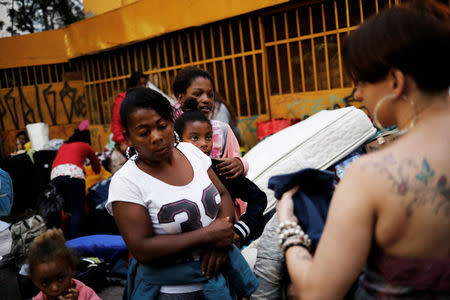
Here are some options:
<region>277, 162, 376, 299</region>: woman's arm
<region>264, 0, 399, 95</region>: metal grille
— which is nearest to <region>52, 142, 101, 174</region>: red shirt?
<region>264, 0, 399, 95</region>: metal grille

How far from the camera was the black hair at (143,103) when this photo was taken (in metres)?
1.63

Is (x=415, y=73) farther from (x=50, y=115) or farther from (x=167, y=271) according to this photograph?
(x=50, y=115)

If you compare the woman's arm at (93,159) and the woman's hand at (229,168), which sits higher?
the woman's hand at (229,168)

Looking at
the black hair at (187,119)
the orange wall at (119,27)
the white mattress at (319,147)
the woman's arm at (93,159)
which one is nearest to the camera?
the black hair at (187,119)

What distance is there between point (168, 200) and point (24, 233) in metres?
2.84

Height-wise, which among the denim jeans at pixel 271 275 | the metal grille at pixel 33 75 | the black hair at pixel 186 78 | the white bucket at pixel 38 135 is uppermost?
the metal grille at pixel 33 75

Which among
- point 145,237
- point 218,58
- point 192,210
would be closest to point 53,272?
point 145,237

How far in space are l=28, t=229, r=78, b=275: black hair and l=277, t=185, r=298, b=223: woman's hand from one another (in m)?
1.61

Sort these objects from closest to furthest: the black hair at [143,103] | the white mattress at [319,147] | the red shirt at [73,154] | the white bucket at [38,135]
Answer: the black hair at [143,103] < the white mattress at [319,147] < the red shirt at [73,154] < the white bucket at [38,135]

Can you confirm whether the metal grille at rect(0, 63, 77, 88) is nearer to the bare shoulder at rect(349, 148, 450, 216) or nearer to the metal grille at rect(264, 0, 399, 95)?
the metal grille at rect(264, 0, 399, 95)

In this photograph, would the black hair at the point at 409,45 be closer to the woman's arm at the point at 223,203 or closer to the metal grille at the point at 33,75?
the woman's arm at the point at 223,203

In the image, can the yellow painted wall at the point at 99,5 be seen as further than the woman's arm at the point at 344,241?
Yes

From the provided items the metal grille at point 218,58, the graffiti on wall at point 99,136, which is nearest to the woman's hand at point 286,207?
the metal grille at point 218,58

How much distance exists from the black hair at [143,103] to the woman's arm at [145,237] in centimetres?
→ 38
